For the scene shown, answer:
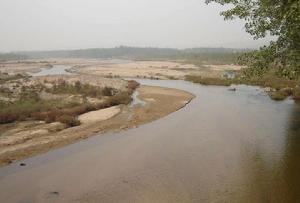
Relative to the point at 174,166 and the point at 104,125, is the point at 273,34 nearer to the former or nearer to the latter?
the point at 174,166

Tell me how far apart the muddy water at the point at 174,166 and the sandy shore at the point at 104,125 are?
3.68ft

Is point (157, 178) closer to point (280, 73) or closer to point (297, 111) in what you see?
point (280, 73)

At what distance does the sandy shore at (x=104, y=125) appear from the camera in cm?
2379

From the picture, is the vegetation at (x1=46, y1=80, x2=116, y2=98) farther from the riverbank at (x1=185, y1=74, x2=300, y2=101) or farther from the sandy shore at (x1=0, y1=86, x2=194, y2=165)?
the riverbank at (x1=185, y1=74, x2=300, y2=101)

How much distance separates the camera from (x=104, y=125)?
30594mm

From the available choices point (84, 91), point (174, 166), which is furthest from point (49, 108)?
point (174, 166)

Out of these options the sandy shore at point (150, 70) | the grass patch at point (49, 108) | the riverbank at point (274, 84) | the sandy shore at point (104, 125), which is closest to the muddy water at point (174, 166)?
the sandy shore at point (104, 125)

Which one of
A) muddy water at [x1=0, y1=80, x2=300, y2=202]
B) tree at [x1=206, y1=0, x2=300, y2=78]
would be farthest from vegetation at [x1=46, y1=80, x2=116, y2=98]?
tree at [x1=206, y1=0, x2=300, y2=78]

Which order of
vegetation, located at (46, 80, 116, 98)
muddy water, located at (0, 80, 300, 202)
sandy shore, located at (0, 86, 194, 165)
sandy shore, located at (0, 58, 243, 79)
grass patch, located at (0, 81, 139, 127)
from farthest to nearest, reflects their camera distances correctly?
sandy shore, located at (0, 58, 243, 79), vegetation, located at (46, 80, 116, 98), grass patch, located at (0, 81, 139, 127), sandy shore, located at (0, 86, 194, 165), muddy water, located at (0, 80, 300, 202)

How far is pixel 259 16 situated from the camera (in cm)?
2094

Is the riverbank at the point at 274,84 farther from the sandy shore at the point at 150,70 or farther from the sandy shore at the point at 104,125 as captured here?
the sandy shore at the point at 150,70

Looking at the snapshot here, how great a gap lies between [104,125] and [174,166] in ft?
37.9

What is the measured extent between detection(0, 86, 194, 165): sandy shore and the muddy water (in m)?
1.12

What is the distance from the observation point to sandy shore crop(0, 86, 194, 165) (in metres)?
23.8
